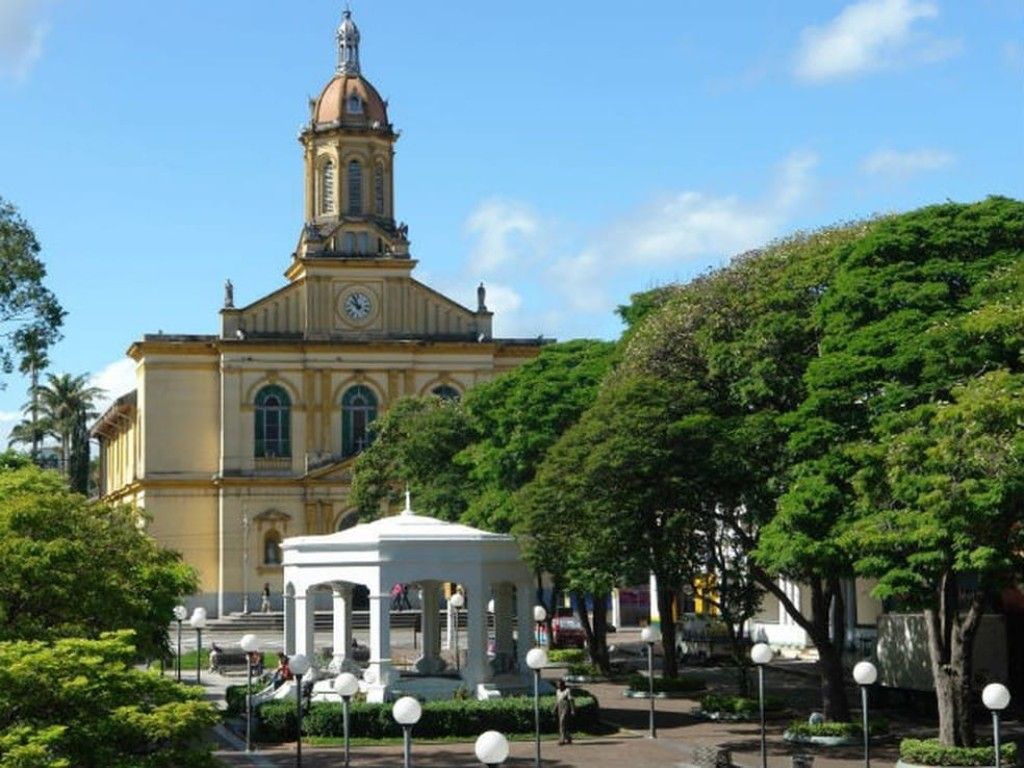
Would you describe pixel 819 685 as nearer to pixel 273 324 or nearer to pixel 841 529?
pixel 841 529

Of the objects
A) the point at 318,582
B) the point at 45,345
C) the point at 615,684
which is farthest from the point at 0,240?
the point at 615,684

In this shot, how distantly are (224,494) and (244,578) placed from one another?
12.6 ft

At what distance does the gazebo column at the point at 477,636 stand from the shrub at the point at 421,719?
1.92 metres

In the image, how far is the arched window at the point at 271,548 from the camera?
85062 mm

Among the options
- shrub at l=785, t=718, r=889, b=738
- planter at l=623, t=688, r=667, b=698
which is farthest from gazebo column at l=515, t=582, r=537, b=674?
shrub at l=785, t=718, r=889, b=738

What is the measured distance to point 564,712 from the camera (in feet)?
125

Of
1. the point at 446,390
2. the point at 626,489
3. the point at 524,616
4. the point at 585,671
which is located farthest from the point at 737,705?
the point at 446,390

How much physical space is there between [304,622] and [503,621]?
235 inches

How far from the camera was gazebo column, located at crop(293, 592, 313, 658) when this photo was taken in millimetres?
41750

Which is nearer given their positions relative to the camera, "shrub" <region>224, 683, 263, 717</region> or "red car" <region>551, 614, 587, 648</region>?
"shrub" <region>224, 683, 263, 717</region>

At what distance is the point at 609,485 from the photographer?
40125mm

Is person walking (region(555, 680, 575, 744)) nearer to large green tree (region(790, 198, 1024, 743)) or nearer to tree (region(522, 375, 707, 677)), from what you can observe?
tree (region(522, 375, 707, 677))

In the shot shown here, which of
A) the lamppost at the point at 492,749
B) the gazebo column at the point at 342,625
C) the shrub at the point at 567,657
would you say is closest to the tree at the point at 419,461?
the shrub at the point at 567,657

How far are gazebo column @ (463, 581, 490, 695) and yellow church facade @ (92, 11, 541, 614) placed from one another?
42468mm
